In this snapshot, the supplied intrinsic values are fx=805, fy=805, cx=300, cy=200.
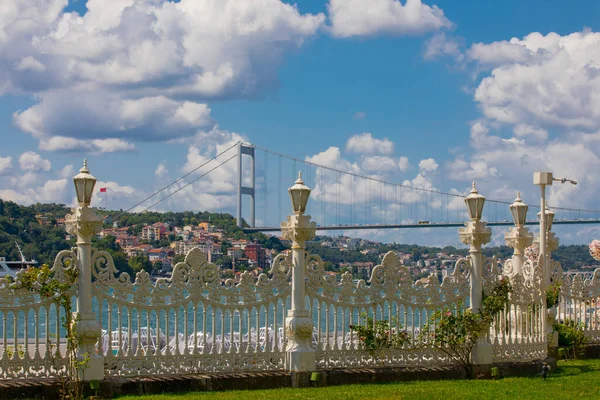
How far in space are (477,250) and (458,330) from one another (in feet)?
3.59

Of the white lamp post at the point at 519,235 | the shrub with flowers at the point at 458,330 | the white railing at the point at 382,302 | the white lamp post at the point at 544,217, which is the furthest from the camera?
the white lamp post at the point at 544,217

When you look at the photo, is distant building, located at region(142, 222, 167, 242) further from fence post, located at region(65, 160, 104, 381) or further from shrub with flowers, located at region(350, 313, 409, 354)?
fence post, located at region(65, 160, 104, 381)

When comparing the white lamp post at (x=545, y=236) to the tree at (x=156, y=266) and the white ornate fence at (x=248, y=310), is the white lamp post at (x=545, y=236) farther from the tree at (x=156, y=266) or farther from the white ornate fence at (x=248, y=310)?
the tree at (x=156, y=266)

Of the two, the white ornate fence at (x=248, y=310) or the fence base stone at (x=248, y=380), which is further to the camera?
the white ornate fence at (x=248, y=310)

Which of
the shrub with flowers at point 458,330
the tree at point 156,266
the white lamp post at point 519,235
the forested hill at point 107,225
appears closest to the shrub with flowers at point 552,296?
the white lamp post at point 519,235

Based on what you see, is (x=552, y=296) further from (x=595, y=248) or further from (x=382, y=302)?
(x=595, y=248)

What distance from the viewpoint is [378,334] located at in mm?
9930

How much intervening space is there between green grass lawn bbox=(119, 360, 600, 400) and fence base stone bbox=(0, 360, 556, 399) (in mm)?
175

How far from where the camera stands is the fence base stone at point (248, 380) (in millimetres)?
8195

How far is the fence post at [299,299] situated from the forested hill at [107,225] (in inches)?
429

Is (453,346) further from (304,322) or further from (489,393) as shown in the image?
(304,322)

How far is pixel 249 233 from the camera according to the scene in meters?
35.5

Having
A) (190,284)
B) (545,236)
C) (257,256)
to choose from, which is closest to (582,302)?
(545,236)

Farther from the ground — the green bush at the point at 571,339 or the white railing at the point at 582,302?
the white railing at the point at 582,302
